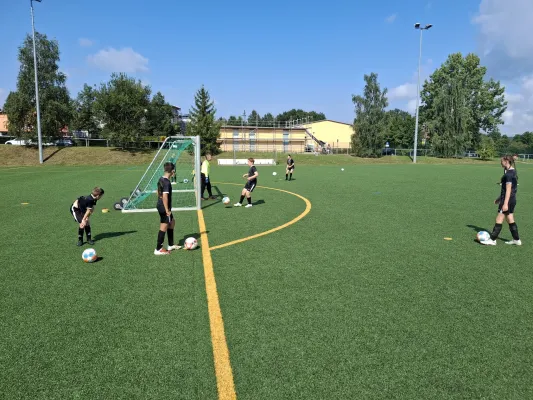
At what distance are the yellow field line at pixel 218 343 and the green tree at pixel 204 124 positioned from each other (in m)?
45.3

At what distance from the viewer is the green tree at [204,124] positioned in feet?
167

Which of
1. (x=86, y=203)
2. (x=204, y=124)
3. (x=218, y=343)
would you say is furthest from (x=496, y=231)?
(x=204, y=124)

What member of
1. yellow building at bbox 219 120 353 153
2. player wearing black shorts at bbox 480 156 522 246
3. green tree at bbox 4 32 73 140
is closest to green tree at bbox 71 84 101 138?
green tree at bbox 4 32 73 140

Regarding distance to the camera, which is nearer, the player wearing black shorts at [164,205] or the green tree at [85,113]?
the player wearing black shorts at [164,205]

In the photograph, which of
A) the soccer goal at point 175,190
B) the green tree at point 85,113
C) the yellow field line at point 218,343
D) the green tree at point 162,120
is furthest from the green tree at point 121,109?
the yellow field line at point 218,343

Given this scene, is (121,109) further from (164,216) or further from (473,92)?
(473,92)

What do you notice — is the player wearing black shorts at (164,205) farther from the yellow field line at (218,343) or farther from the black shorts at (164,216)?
the yellow field line at (218,343)

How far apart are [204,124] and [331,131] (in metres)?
29.7

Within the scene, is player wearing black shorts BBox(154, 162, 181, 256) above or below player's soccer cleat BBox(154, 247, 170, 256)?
above

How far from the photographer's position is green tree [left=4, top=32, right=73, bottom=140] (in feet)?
143

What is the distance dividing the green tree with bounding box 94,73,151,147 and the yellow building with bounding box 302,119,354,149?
33191 mm

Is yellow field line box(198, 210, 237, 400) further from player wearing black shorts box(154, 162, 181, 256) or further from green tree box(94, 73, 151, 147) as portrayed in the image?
green tree box(94, 73, 151, 147)

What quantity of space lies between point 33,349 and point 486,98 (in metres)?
76.3

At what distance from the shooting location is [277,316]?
4.68m
